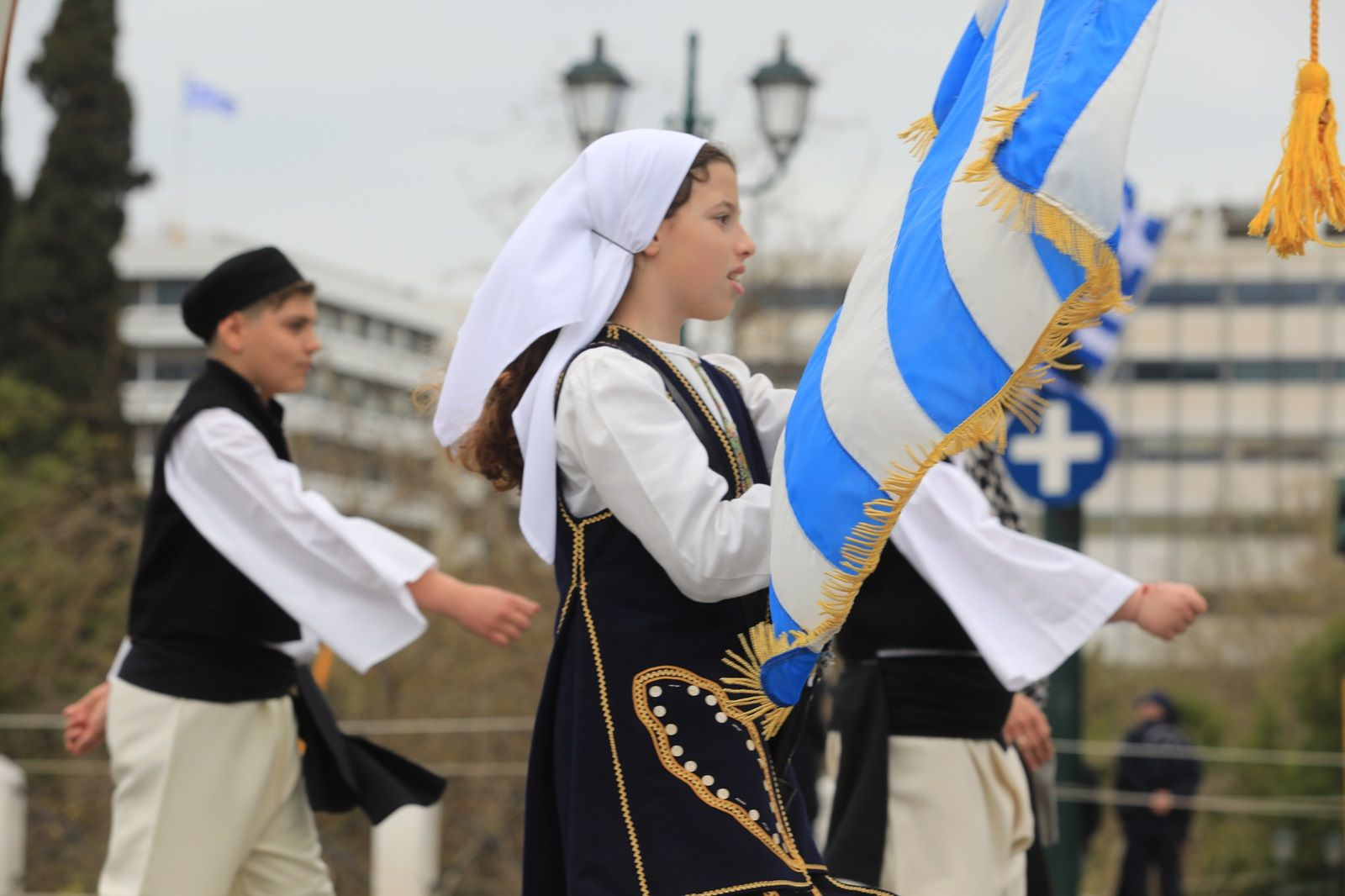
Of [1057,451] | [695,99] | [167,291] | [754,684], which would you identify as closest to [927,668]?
[754,684]

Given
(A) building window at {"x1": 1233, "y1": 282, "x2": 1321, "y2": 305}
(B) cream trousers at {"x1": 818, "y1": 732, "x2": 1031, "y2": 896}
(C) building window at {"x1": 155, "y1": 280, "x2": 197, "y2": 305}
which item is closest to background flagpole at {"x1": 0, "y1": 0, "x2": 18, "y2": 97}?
(B) cream trousers at {"x1": 818, "y1": 732, "x2": 1031, "y2": 896}

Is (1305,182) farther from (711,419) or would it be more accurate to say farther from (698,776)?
(698,776)

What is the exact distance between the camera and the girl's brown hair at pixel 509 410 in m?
3.61

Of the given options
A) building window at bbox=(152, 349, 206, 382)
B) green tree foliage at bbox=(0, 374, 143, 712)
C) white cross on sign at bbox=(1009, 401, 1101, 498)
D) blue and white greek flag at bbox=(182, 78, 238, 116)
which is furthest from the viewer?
building window at bbox=(152, 349, 206, 382)

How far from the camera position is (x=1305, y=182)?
2.84 m

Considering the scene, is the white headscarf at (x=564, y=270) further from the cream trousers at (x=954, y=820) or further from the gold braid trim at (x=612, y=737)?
the cream trousers at (x=954, y=820)

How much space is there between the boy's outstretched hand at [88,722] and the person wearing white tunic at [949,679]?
1.98 metres

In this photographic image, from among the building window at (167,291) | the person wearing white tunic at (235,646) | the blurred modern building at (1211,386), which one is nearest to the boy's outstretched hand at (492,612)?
the person wearing white tunic at (235,646)

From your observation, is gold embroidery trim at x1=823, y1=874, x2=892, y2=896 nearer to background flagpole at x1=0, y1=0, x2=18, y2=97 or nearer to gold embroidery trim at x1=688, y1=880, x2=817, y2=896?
gold embroidery trim at x1=688, y1=880, x2=817, y2=896

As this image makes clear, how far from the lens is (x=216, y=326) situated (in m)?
5.44

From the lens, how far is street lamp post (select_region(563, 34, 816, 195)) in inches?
452

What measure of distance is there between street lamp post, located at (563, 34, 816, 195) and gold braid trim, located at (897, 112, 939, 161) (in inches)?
317

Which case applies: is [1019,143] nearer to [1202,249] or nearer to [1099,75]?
[1099,75]

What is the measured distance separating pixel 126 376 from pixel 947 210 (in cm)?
2763
